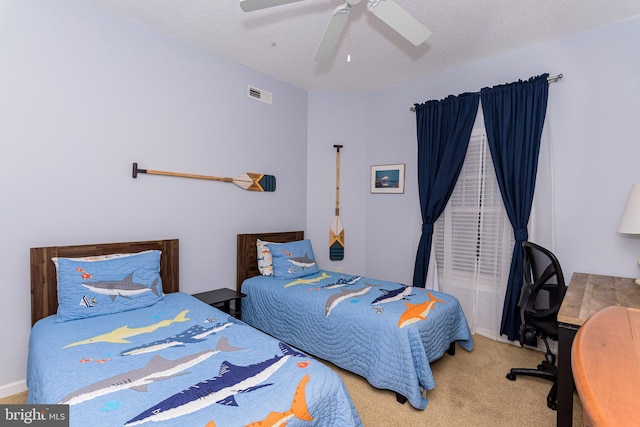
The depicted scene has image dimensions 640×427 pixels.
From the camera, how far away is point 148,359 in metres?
1.49

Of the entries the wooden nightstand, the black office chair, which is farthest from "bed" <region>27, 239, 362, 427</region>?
the black office chair

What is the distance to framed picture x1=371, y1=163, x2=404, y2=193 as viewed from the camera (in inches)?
147

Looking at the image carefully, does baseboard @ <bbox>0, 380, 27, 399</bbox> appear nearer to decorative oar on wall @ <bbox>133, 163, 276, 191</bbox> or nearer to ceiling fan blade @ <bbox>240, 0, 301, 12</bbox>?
decorative oar on wall @ <bbox>133, 163, 276, 191</bbox>

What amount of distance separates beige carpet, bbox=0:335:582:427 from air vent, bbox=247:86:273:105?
2792 mm

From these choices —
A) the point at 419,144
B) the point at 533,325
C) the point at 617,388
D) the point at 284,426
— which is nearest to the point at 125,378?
the point at 284,426

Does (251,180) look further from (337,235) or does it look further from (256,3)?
(256,3)

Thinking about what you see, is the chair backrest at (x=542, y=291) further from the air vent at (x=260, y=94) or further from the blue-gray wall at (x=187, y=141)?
the air vent at (x=260, y=94)

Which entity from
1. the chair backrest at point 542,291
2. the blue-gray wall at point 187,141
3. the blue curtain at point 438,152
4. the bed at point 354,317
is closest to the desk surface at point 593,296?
the chair backrest at point 542,291

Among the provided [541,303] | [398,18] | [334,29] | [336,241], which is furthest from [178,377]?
[336,241]

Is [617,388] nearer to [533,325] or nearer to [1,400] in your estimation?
[533,325]

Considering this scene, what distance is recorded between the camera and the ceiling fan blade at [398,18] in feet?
5.67

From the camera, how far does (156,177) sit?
2.64m

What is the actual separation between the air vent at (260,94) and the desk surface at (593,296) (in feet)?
10.3

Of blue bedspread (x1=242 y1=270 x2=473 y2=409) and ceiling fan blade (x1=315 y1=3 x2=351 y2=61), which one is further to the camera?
blue bedspread (x1=242 y1=270 x2=473 y2=409)
